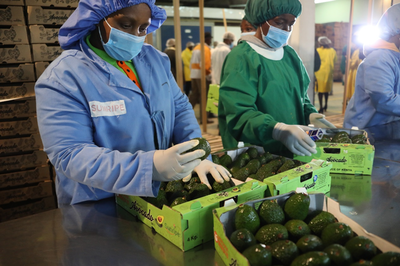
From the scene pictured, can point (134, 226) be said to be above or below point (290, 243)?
below

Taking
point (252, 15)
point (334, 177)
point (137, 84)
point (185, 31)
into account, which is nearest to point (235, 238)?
point (137, 84)

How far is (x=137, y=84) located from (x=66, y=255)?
832mm

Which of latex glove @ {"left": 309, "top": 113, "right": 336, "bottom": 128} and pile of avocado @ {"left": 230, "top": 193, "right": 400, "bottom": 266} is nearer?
pile of avocado @ {"left": 230, "top": 193, "right": 400, "bottom": 266}

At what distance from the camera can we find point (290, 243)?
0.94 m

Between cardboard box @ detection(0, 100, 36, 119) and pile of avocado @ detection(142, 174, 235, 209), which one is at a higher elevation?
cardboard box @ detection(0, 100, 36, 119)

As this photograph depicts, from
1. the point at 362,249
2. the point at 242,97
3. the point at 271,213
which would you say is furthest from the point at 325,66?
the point at 362,249

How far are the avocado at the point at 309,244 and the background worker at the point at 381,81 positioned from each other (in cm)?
232

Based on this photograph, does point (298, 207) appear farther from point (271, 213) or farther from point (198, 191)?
point (198, 191)

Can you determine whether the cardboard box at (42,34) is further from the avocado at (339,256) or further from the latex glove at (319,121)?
the avocado at (339,256)

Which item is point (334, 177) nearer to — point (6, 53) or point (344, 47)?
point (6, 53)

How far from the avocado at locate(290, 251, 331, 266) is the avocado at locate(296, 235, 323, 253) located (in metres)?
0.07

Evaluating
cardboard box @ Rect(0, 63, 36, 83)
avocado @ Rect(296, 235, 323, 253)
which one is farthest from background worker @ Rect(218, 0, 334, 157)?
cardboard box @ Rect(0, 63, 36, 83)

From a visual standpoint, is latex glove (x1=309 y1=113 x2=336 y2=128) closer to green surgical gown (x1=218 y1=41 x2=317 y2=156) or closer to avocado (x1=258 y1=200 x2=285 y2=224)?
green surgical gown (x1=218 y1=41 x2=317 y2=156)

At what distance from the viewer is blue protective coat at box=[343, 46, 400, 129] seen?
282 cm
